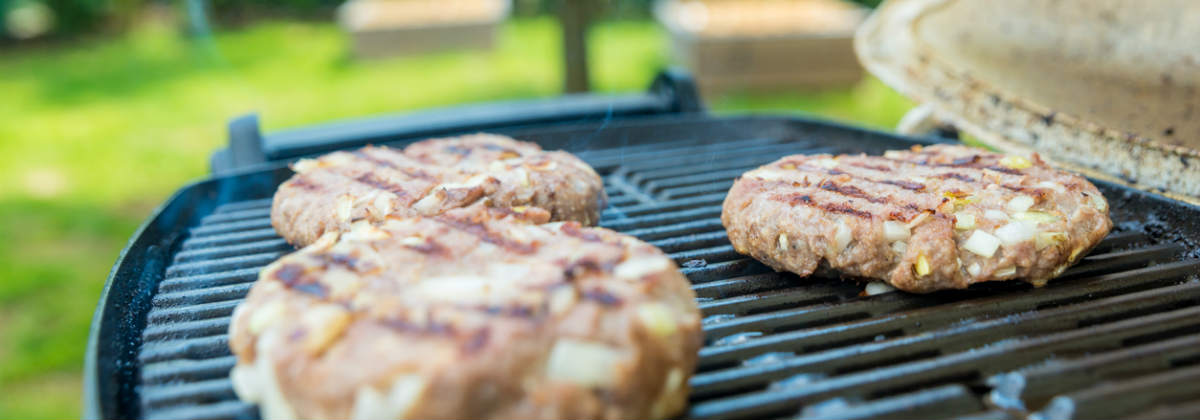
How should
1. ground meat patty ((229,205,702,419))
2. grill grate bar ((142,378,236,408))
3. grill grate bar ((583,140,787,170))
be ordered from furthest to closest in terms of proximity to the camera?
1. grill grate bar ((583,140,787,170))
2. grill grate bar ((142,378,236,408))
3. ground meat patty ((229,205,702,419))

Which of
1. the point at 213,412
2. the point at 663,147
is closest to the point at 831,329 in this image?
the point at 213,412

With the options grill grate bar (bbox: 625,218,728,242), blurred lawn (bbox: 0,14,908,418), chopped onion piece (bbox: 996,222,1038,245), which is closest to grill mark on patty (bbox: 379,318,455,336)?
grill grate bar (bbox: 625,218,728,242)

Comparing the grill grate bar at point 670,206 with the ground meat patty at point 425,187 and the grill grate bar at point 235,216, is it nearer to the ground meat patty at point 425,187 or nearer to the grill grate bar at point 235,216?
the ground meat patty at point 425,187

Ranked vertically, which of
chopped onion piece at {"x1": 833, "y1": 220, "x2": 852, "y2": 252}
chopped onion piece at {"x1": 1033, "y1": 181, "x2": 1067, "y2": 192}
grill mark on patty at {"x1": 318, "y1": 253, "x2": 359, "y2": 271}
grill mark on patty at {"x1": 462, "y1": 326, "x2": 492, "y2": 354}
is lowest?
chopped onion piece at {"x1": 833, "y1": 220, "x2": 852, "y2": 252}

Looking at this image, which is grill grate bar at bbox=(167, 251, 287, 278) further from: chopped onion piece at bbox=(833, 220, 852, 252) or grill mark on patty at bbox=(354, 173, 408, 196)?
chopped onion piece at bbox=(833, 220, 852, 252)

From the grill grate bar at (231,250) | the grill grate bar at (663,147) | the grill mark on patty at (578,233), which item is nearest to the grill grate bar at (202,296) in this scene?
the grill grate bar at (231,250)
